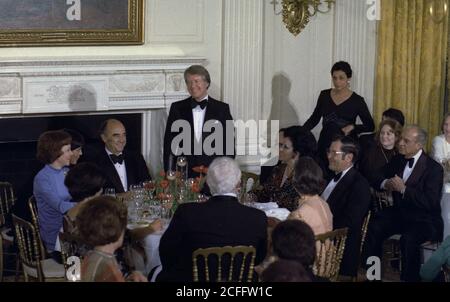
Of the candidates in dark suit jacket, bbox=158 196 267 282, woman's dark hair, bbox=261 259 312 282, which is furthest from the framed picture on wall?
woman's dark hair, bbox=261 259 312 282

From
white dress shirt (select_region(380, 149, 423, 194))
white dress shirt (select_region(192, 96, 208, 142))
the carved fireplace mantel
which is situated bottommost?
white dress shirt (select_region(380, 149, 423, 194))

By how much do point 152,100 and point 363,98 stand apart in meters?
1.90

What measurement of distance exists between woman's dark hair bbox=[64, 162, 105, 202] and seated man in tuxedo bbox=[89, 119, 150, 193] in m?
1.19

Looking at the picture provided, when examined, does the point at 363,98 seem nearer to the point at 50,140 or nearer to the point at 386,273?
the point at 386,273

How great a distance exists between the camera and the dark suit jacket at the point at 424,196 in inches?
279

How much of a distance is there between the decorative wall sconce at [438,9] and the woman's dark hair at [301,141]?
3140 mm

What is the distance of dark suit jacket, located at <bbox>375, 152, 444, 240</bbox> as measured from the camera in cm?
707

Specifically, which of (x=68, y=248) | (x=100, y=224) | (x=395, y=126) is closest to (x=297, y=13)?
(x=395, y=126)

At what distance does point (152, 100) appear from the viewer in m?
8.59

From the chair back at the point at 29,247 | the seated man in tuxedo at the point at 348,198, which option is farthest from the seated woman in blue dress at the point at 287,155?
the chair back at the point at 29,247

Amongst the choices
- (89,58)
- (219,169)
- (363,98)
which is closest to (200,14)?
(89,58)

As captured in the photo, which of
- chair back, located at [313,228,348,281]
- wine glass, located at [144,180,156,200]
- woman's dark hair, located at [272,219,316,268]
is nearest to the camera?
woman's dark hair, located at [272,219,316,268]

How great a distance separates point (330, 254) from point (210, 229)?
2.71ft

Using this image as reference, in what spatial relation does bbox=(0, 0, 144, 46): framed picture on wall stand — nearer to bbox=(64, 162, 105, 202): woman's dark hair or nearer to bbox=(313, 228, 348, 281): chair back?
bbox=(64, 162, 105, 202): woman's dark hair
